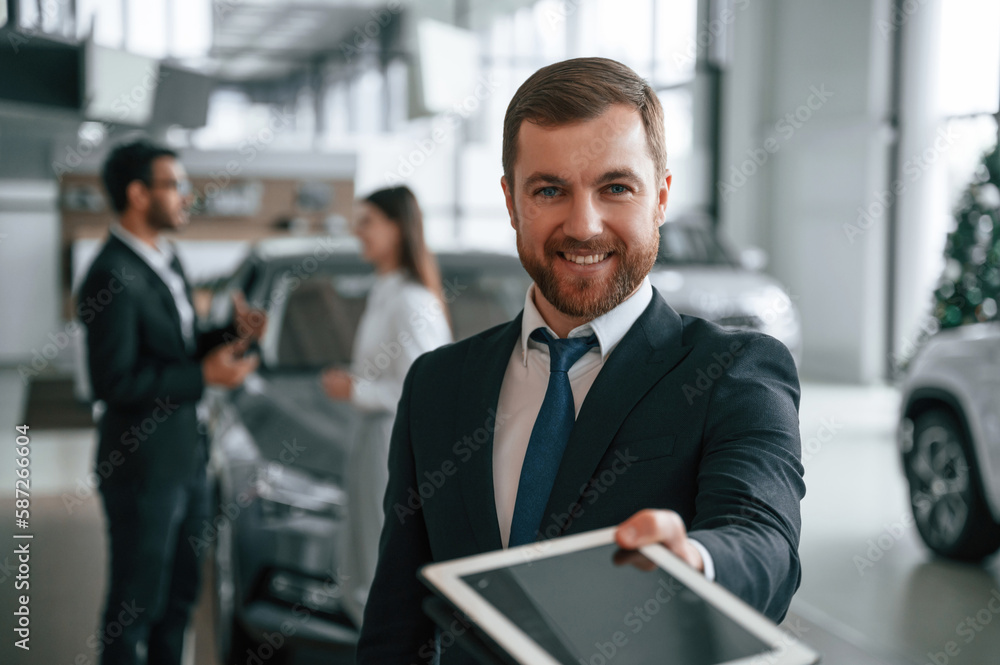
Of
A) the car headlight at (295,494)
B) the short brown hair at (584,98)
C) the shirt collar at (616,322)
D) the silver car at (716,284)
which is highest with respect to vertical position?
the short brown hair at (584,98)

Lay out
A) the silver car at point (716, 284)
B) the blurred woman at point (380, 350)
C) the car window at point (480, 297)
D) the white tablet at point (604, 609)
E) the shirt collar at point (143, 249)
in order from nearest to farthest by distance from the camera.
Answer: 1. the white tablet at point (604, 609)
2. the blurred woman at point (380, 350)
3. the shirt collar at point (143, 249)
4. the car window at point (480, 297)
5. the silver car at point (716, 284)

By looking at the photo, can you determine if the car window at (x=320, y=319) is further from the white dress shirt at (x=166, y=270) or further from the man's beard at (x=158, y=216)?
the man's beard at (x=158, y=216)

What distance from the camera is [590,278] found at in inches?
43.7

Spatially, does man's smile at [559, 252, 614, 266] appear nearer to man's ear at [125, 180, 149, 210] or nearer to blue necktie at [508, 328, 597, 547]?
blue necktie at [508, 328, 597, 547]

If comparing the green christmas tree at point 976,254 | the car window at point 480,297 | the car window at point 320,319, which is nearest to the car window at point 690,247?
the green christmas tree at point 976,254

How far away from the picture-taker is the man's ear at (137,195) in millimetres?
2816

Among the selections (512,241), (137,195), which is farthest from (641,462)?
(512,241)

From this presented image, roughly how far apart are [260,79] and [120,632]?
71.7ft

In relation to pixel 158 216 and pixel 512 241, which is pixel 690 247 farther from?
pixel 158 216

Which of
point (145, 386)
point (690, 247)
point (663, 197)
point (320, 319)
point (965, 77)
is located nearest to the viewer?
point (663, 197)

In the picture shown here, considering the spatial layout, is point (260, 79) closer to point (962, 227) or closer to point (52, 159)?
point (52, 159)

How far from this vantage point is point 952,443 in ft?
13.6

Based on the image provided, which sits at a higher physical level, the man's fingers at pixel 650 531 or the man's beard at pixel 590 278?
the man's beard at pixel 590 278

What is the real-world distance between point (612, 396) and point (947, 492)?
3.60 meters
